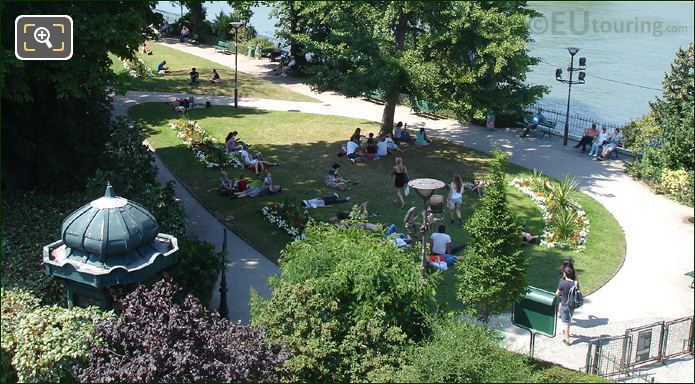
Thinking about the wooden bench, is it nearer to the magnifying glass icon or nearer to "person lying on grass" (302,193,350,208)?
"person lying on grass" (302,193,350,208)

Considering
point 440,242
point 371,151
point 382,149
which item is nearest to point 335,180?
point 371,151

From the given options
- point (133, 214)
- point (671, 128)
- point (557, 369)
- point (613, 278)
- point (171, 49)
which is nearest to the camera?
point (133, 214)

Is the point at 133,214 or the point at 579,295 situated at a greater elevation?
the point at 133,214

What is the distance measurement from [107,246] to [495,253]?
21.5ft

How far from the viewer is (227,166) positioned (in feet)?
84.1

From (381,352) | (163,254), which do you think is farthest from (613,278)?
(163,254)

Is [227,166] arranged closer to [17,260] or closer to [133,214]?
[17,260]

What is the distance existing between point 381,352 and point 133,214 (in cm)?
449

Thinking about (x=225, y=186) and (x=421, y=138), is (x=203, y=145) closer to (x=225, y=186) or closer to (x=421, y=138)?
(x=225, y=186)

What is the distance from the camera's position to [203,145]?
26.9m

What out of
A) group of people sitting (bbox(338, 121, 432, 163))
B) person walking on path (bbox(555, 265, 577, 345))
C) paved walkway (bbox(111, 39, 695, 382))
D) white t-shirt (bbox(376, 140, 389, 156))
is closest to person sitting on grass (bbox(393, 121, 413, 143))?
group of people sitting (bbox(338, 121, 432, 163))

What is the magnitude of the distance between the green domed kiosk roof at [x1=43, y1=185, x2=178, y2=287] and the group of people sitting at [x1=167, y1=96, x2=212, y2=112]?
1926 cm

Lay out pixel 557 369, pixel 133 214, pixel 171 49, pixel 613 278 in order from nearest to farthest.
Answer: pixel 133 214
pixel 557 369
pixel 613 278
pixel 171 49

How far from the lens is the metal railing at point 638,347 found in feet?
46.6
